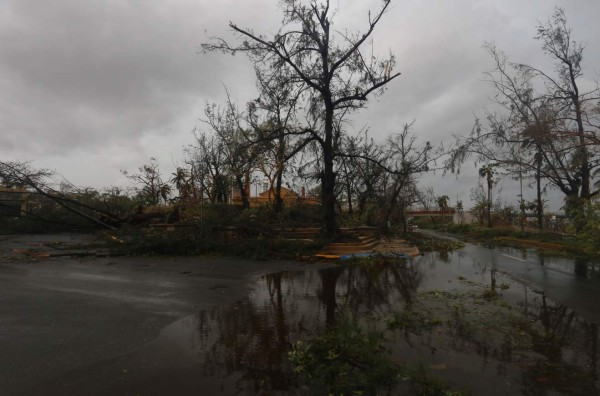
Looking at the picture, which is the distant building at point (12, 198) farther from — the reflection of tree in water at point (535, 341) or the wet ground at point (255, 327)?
the reflection of tree in water at point (535, 341)

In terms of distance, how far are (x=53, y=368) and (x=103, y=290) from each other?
4.42 meters

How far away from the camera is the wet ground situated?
4371 mm

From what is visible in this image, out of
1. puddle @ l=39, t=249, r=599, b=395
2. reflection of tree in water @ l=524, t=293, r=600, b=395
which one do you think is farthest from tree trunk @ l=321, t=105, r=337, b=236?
reflection of tree in water @ l=524, t=293, r=600, b=395

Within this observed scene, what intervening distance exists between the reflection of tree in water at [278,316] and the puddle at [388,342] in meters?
0.02

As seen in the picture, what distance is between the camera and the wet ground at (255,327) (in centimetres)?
437

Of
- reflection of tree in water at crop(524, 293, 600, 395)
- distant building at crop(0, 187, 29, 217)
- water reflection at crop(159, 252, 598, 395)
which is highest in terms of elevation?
distant building at crop(0, 187, 29, 217)

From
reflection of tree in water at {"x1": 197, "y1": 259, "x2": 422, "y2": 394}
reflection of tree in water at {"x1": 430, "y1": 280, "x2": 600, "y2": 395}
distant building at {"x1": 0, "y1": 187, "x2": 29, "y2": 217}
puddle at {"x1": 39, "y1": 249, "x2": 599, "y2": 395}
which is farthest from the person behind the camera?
distant building at {"x1": 0, "y1": 187, "x2": 29, "y2": 217}

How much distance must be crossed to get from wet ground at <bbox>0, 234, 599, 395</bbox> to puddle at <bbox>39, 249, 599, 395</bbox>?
22mm

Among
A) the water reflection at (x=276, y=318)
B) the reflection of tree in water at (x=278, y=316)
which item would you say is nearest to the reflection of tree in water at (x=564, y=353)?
the water reflection at (x=276, y=318)

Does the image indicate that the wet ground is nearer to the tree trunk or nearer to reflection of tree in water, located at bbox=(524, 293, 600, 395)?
reflection of tree in water, located at bbox=(524, 293, 600, 395)

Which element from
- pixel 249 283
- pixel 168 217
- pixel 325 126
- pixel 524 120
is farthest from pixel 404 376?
pixel 524 120

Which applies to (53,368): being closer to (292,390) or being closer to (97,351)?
(97,351)

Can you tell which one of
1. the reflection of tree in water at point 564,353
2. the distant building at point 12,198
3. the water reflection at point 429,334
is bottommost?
the reflection of tree in water at point 564,353

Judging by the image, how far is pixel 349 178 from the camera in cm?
3209
